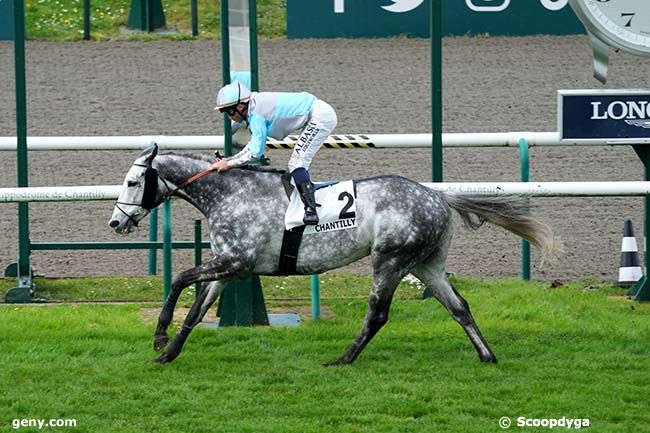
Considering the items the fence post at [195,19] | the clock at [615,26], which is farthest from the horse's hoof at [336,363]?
the fence post at [195,19]

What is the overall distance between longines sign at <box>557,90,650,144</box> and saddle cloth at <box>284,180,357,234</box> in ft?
8.25

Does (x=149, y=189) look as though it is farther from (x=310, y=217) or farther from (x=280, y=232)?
(x=310, y=217)

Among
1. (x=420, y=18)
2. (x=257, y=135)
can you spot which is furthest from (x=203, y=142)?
(x=420, y=18)

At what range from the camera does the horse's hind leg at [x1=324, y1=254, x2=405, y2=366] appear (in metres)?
10.3

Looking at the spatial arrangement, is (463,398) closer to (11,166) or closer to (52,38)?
(11,166)

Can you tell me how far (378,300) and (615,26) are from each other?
122 inches

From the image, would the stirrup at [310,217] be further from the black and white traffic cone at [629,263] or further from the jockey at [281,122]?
the black and white traffic cone at [629,263]

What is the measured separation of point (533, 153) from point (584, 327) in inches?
247

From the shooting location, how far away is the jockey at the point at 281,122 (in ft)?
33.9

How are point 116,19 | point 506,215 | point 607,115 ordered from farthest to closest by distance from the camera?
point 116,19 → point 607,115 → point 506,215

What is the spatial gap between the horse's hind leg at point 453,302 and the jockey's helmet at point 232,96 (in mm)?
1554

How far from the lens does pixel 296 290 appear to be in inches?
502

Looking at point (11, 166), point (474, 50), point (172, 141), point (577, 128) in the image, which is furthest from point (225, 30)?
point (474, 50)

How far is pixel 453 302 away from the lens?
10445mm
